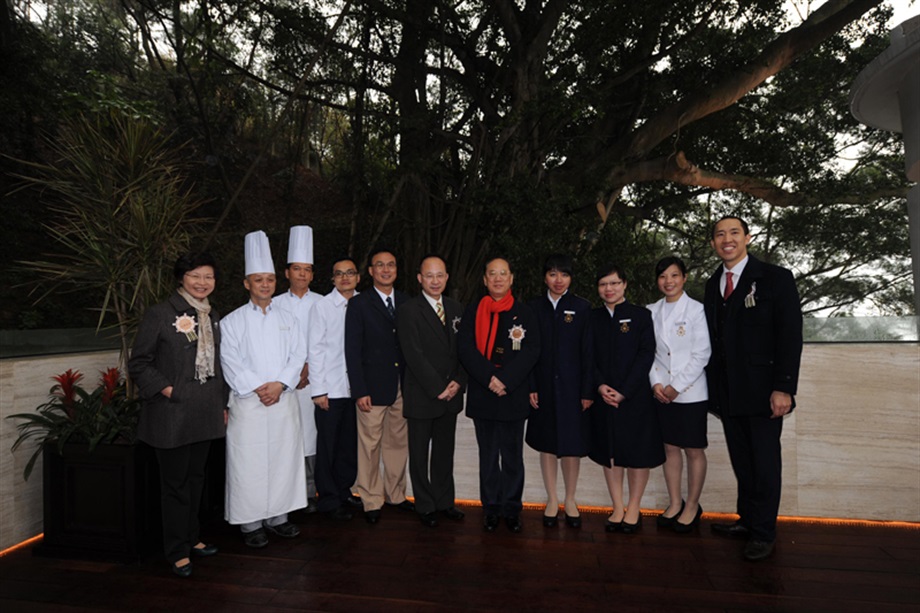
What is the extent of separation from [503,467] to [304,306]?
1376mm

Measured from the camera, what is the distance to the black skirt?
2.77 m

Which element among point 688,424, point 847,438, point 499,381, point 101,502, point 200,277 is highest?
point 200,277

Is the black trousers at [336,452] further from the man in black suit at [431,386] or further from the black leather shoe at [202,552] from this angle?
the black leather shoe at [202,552]

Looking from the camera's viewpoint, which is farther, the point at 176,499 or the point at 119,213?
the point at 119,213

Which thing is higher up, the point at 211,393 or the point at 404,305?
the point at 404,305

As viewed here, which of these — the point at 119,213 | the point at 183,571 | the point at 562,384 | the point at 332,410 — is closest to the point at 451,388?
the point at 562,384

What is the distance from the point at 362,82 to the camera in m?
6.51

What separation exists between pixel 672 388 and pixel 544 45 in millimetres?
4286

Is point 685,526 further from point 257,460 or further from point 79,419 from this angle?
point 79,419

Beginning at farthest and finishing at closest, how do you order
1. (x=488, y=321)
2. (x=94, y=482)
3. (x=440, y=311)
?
(x=440, y=311) < (x=488, y=321) < (x=94, y=482)

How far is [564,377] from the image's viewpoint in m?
2.86

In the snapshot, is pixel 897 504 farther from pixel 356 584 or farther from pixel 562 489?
pixel 356 584

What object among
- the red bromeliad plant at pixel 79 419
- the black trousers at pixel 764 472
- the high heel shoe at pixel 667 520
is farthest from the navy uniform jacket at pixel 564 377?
the red bromeliad plant at pixel 79 419

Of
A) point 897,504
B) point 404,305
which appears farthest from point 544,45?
point 897,504
